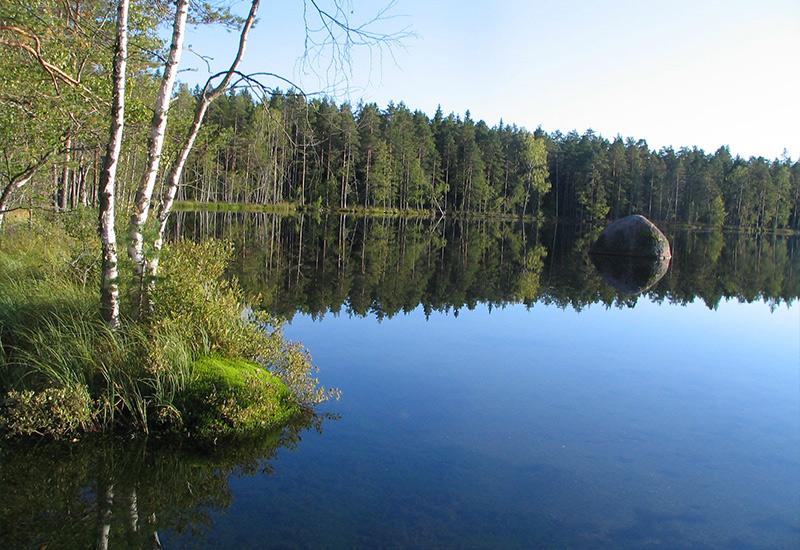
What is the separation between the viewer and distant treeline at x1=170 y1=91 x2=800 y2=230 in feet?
255

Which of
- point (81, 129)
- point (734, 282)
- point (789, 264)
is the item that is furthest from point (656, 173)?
point (81, 129)

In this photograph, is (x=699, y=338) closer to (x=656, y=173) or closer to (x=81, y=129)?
(x=81, y=129)

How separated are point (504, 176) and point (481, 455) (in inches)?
3453

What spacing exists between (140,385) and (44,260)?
582 cm

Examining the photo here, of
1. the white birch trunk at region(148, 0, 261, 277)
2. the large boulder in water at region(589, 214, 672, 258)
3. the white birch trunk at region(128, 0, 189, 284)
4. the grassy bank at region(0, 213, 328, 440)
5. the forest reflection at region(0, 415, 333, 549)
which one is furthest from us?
the large boulder in water at region(589, 214, 672, 258)

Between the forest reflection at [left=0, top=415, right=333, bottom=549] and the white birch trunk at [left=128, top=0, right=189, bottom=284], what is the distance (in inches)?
103

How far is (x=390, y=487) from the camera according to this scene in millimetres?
7074

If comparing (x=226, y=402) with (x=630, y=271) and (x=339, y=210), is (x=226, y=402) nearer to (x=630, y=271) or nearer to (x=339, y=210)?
(x=630, y=271)

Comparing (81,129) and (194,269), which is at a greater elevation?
(81,129)

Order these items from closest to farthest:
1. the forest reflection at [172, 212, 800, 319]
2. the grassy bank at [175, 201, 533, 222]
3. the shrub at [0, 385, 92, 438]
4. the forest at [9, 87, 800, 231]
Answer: the shrub at [0, 385, 92, 438] < the forest reflection at [172, 212, 800, 319] < the grassy bank at [175, 201, 533, 222] < the forest at [9, 87, 800, 231]

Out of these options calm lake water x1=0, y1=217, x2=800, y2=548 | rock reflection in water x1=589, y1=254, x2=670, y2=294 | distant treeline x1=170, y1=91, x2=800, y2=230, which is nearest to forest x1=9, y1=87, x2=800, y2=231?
distant treeline x1=170, y1=91, x2=800, y2=230

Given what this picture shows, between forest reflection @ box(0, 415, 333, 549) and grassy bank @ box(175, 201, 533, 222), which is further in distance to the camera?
grassy bank @ box(175, 201, 533, 222)

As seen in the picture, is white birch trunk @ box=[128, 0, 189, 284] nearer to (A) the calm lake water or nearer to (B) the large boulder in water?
(A) the calm lake water

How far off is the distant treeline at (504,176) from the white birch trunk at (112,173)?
6450cm
